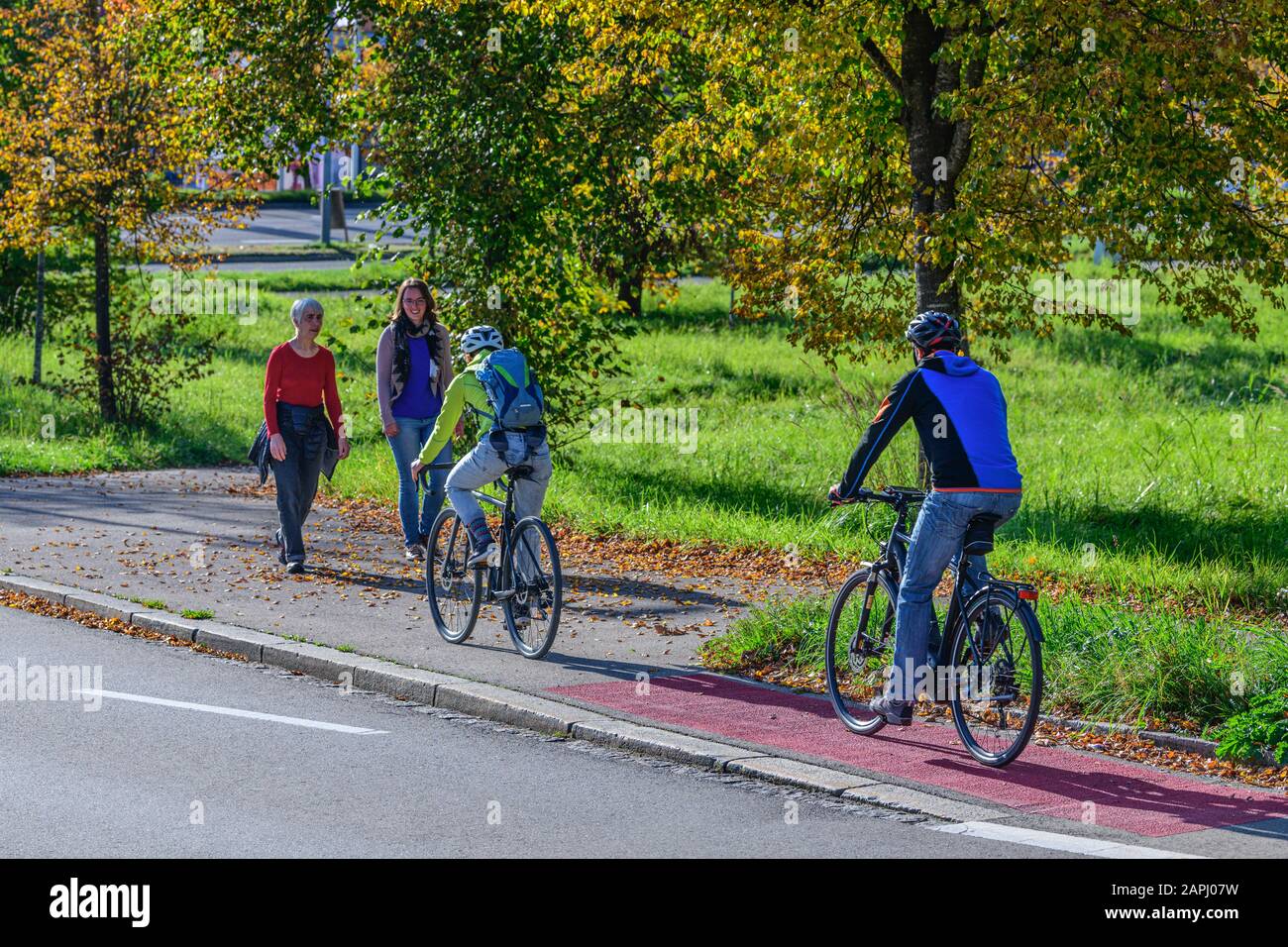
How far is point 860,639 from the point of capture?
26.9ft

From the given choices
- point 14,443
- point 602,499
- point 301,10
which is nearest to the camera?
point 602,499

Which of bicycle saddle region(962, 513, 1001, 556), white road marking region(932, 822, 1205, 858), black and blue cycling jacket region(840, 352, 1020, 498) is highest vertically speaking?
black and blue cycling jacket region(840, 352, 1020, 498)

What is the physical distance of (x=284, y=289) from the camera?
124ft

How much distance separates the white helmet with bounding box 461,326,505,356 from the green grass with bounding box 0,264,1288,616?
11.9 feet

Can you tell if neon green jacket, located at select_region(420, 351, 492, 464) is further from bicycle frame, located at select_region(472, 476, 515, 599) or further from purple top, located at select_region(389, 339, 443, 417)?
purple top, located at select_region(389, 339, 443, 417)

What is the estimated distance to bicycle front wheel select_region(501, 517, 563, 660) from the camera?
959cm

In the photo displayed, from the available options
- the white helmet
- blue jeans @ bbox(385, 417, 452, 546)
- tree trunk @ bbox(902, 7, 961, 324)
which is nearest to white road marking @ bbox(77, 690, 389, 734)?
the white helmet

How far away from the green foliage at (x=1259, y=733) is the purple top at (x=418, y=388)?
21.7ft

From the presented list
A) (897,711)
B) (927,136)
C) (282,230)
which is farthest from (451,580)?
(282,230)

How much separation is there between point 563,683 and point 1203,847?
367cm

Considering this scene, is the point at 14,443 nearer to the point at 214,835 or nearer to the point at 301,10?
the point at 301,10
